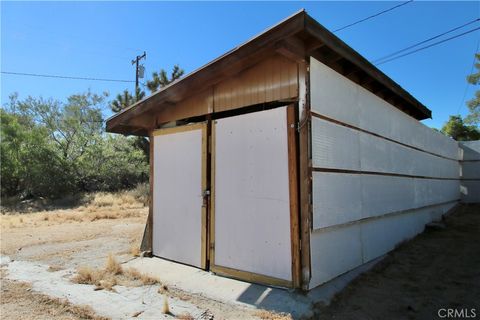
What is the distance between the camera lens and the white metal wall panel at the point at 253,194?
4031 millimetres

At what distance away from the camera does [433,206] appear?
362 inches

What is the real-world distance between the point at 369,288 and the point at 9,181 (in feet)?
60.9

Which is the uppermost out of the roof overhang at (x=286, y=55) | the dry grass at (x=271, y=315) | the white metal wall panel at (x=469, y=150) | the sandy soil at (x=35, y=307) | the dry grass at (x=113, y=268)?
the roof overhang at (x=286, y=55)

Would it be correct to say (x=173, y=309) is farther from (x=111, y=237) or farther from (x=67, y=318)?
(x=111, y=237)

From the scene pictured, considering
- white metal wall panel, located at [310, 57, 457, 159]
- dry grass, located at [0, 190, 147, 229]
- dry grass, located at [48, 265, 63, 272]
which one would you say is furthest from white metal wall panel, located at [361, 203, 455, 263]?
dry grass, located at [0, 190, 147, 229]

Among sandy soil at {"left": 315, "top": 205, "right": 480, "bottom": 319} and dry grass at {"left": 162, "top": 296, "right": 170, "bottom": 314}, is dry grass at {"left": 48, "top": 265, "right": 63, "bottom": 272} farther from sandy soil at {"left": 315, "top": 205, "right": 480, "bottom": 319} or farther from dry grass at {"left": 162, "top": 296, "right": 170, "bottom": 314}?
sandy soil at {"left": 315, "top": 205, "right": 480, "bottom": 319}

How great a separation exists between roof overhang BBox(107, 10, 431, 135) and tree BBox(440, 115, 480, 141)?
16.5 meters

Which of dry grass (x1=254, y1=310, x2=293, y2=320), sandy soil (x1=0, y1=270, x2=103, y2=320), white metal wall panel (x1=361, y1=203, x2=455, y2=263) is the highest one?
white metal wall panel (x1=361, y1=203, x2=455, y2=263)

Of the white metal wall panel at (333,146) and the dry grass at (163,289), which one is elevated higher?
the white metal wall panel at (333,146)

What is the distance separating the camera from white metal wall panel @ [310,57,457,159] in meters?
4.15

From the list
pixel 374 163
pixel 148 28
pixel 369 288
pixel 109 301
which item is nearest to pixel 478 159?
pixel 374 163

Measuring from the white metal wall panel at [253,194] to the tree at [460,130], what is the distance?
2072 cm

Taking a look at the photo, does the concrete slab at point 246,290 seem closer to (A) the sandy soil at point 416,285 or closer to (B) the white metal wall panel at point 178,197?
(A) the sandy soil at point 416,285

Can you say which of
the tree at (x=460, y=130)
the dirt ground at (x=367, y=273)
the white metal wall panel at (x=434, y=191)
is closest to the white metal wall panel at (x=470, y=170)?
the white metal wall panel at (x=434, y=191)
